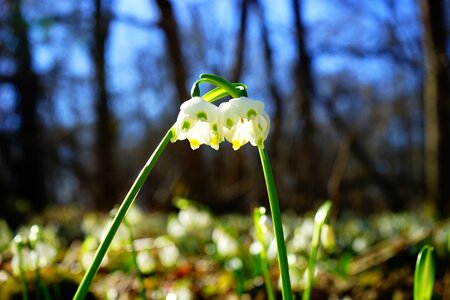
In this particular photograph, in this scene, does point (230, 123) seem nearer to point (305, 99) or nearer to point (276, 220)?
point (276, 220)

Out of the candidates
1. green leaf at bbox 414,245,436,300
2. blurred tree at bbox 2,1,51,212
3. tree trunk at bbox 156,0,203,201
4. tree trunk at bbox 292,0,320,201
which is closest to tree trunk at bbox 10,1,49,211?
blurred tree at bbox 2,1,51,212

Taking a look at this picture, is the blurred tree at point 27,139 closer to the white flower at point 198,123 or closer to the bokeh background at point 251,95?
the bokeh background at point 251,95

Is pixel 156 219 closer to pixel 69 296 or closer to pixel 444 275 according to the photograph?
pixel 444 275

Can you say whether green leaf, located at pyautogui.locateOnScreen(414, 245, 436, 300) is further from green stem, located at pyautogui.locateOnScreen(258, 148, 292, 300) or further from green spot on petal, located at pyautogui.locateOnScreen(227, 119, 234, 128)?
green spot on petal, located at pyautogui.locateOnScreen(227, 119, 234, 128)

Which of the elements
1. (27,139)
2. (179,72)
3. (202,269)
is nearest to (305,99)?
(179,72)

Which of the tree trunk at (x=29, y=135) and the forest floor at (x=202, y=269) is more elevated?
the tree trunk at (x=29, y=135)

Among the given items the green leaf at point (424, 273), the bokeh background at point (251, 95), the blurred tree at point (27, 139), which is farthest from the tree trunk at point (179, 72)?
the blurred tree at point (27, 139)
